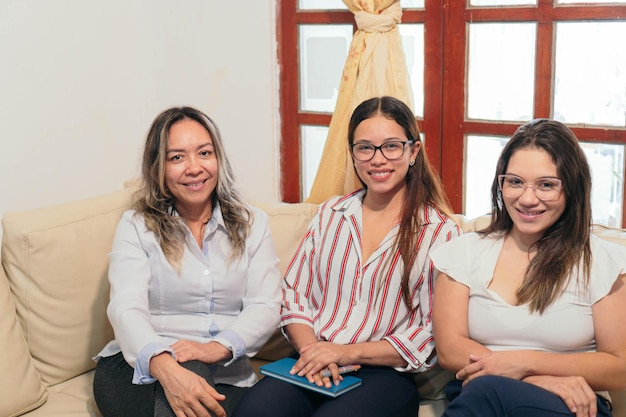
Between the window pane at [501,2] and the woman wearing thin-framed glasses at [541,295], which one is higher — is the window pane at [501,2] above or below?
above

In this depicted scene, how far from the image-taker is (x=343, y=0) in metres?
A: 2.82

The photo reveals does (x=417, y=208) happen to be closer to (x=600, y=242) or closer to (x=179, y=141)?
(x=600, y=242)

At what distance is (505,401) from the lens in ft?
5.52

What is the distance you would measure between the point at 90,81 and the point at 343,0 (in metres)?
1.00

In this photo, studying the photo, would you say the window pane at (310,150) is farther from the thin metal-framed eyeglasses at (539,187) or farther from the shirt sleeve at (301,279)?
the thin metal-framed eyeglasses at (539,187)

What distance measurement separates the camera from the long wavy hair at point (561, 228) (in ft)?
6.06

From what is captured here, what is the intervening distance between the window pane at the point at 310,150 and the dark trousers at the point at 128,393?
131cm

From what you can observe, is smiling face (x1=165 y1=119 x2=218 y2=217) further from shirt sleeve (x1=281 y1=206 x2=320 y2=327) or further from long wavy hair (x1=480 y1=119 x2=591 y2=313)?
long wavy hair (x1=480 y1=119 x2=591 y2=313)

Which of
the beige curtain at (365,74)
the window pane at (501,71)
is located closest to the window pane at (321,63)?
the beige curtain at (365,74)

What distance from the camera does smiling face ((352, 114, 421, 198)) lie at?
82.7 inches

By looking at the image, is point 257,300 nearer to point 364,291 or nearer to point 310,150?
point 364,291

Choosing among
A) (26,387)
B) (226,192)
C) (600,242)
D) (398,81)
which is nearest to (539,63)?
→ (398,81)

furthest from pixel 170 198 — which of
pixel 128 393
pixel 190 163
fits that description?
pixel 128 393

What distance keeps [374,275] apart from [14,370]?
987 mm
